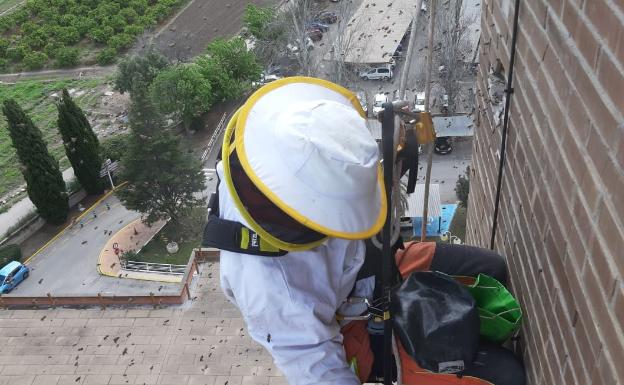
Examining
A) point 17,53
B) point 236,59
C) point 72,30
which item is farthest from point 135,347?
point 17,53

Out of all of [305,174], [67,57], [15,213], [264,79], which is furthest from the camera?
[67,57]

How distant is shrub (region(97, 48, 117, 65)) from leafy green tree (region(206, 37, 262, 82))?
6.16m

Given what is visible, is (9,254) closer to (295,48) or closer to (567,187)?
(295,48)

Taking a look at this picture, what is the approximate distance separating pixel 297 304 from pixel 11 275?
16.0 m

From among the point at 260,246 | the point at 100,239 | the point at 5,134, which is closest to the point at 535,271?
the point at 260,246

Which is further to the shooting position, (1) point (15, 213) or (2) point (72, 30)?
(2) point (72, 30)

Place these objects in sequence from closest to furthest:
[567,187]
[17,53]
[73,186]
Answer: [567,187] < [73,186] < [17,53]

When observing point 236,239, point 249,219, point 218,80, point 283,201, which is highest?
point 283,201

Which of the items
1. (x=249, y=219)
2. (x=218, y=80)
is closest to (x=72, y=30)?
(x=218, y=80)

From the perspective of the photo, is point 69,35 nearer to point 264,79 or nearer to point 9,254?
point 264,79

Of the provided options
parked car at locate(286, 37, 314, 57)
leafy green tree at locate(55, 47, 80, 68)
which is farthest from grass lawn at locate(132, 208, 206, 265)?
leafy green tree at locate(55, 47, 80, 68)

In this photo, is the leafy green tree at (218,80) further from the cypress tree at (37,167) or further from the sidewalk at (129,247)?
the cypress tree at (37,167)

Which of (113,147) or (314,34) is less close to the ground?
(314,34)

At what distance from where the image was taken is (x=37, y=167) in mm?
17266
